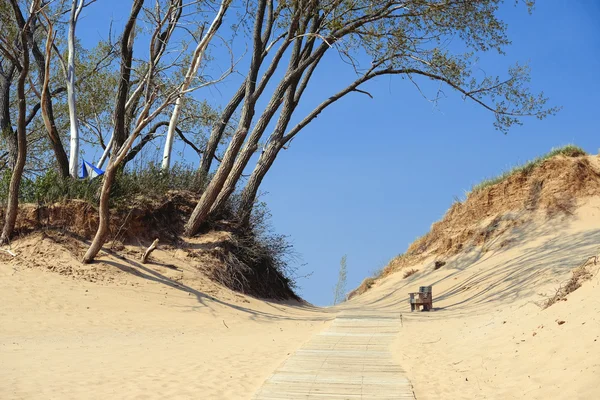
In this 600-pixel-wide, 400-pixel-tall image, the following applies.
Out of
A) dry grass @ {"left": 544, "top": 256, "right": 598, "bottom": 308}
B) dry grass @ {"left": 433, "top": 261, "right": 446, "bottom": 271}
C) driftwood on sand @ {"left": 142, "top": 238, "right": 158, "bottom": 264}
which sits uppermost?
dry grass @ {"left": 433, "top": 261, "right": 446, "bottom": 271}

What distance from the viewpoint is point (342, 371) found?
850cm

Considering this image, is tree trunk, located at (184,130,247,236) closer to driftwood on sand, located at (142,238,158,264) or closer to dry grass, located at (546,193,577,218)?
driftwood on sand, located at (142,238,158,264)

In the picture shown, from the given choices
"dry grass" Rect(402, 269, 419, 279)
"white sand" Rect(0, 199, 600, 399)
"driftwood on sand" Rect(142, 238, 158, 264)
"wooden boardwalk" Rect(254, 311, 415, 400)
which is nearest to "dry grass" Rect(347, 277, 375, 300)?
Answer: "dry grass" Rect(402, 269, 419, 279)

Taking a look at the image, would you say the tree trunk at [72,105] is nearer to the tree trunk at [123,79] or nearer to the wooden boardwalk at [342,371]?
the tree trunk at [123,79]

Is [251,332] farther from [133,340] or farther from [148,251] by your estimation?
[148,251]

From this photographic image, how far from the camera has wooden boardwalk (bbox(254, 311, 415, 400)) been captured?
24.1 ft

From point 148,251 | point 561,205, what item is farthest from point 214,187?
point 561,205

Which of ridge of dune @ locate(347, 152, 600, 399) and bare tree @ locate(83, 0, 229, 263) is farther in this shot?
bare tree @ locate(83, 0, 229, 263)

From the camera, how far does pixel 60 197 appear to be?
16438mm

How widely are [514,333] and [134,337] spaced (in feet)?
22.3

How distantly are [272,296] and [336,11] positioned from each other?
339 inches

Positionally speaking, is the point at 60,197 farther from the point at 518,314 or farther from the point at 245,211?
the point at 518,314

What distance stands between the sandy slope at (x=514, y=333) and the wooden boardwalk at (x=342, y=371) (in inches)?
11.9

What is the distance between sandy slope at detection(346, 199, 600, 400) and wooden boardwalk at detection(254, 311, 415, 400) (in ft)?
0.99
